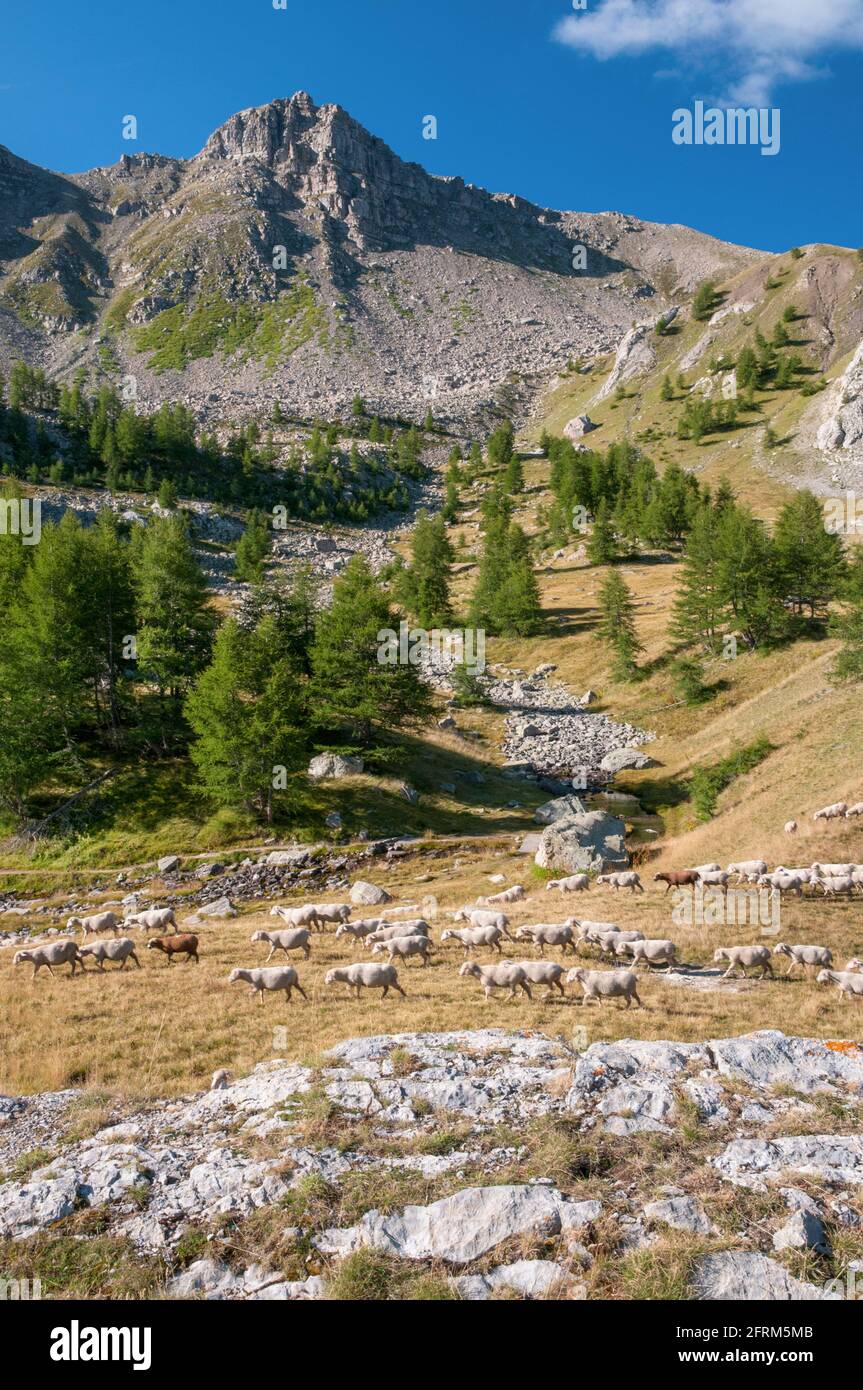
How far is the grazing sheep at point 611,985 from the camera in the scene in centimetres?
1609

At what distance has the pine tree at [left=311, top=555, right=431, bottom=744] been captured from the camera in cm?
4709

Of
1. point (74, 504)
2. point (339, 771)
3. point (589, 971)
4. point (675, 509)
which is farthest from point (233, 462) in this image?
point (589, 971)

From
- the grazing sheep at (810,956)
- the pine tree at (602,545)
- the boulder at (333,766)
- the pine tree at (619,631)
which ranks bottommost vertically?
the grazing sheep at (810,956)

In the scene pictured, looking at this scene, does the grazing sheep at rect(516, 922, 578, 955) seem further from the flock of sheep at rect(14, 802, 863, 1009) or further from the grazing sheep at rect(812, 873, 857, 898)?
the grazing sheep at rect(812, 873, 857, 898)

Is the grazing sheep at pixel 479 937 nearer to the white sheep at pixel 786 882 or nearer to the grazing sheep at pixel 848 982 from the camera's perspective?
the grazing sheep at pixel 848 982

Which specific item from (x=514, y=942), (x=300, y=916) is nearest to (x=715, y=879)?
(x=514, y=942)

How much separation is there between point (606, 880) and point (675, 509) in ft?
300

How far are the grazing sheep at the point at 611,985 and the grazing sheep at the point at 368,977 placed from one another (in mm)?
4770

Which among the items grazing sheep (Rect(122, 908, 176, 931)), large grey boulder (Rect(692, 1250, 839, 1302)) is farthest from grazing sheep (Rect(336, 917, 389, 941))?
large grey boulder (Rect(692, 1250, 839, 1302))

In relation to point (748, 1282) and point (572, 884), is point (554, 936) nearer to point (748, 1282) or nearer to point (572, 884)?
point (572, 884)

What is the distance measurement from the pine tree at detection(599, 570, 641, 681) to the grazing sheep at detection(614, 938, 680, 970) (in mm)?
52535

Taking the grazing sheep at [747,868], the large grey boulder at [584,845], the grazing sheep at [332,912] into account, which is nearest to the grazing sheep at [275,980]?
the grazing sheep at [332,912]

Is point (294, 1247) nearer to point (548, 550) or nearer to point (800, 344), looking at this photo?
point (548, 550)
